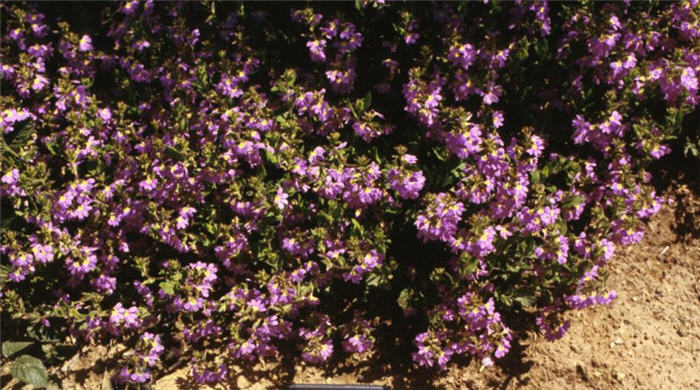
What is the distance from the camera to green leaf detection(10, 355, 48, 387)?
11.9 feet

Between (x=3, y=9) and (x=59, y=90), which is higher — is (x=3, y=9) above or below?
above

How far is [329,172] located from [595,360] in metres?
1.96

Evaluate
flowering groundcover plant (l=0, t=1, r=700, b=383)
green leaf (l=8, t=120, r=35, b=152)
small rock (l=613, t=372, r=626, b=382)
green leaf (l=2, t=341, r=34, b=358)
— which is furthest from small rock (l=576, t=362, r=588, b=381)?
green leaf (l=8, t=120, r=35, b=152)

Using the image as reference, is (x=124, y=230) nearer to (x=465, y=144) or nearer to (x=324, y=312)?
(x=324, y=312)

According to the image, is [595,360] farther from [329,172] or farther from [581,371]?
→ [329,172]

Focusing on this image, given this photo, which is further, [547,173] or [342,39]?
[342,39]

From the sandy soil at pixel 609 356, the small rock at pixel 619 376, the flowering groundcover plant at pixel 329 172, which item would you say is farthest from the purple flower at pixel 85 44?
the small rock at pixel 619 376

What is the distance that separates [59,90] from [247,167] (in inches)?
49.1

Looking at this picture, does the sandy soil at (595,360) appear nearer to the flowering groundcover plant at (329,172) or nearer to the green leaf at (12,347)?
the flowering groundcover plant at (329,172)

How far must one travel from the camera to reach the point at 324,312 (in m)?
3.98

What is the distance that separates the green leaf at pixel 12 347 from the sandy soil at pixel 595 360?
0.33m

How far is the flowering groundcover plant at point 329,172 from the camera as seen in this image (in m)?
3.48

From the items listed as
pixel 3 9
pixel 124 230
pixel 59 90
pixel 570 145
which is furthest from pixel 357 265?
pixel 3 9

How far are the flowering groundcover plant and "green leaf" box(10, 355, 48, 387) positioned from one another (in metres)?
0.19
